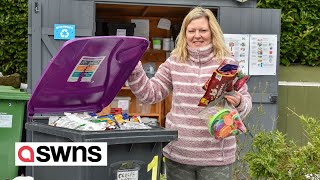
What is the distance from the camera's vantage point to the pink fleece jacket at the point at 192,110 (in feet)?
10.7

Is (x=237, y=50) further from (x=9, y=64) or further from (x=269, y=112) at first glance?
(x=9, y=64)

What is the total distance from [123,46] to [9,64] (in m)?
4.91

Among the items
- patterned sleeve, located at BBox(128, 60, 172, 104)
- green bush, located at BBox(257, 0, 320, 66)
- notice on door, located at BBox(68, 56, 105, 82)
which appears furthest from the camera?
green bush, located at BBox(257, 0, 320, 66)

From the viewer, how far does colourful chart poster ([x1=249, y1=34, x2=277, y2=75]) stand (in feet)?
23.1

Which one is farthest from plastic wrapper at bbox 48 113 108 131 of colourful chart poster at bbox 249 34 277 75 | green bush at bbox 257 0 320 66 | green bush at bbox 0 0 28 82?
green bush at bbox 257 0 320 66

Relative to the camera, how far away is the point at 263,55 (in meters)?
7.06

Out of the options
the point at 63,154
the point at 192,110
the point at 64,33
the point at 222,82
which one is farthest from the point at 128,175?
the point at 64,33

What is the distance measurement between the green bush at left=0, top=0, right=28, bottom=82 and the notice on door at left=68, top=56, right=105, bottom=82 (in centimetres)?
459

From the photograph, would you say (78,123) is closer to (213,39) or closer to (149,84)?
(149,84)

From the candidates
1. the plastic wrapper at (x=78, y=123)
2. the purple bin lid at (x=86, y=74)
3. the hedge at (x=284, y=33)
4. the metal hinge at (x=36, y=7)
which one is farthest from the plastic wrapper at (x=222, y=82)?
the hedge at (x=284, y=33)

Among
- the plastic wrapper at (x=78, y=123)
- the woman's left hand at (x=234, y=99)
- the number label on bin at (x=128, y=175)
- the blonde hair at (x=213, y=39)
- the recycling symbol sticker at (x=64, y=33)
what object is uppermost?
the recycling symbol sticker at (x=64, y=33)

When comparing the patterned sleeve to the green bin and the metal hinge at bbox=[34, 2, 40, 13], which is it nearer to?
the green bin

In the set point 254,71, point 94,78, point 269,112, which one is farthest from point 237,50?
point 94,78

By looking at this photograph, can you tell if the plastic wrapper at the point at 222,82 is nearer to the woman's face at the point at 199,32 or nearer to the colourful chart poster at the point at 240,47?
the woman's face at the point at 199,32
